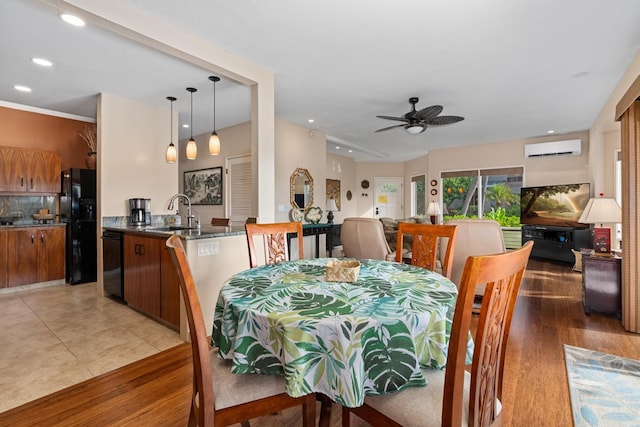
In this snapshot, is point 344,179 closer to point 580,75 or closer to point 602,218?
point 580,75

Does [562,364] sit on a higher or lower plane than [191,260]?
lower

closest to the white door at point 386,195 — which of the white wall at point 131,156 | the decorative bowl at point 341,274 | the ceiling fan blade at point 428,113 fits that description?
the ceiling fan blade at point 428,113

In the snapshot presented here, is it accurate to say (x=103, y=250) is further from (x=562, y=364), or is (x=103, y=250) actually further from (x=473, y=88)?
(x=473, y=88)

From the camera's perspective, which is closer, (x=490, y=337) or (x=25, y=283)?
(x=490, y=337)

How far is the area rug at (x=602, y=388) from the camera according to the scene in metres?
1.61

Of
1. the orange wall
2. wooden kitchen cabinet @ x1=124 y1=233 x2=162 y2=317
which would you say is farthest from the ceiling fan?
the orange wall

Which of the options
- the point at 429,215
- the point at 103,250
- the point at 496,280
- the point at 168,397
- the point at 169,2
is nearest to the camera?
the point at 496,280

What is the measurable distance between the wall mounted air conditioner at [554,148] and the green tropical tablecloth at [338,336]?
269 inches

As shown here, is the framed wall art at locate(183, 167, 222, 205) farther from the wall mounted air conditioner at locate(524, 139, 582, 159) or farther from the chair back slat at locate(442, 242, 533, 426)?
the wall mounted air conditioner at locate(524, 139, 582, 159)

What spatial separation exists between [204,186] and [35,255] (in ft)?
8.79

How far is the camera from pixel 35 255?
417cm

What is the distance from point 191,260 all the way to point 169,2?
6.31 feet

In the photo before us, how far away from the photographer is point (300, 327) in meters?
0.96

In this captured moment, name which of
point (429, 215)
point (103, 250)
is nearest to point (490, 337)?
point (103, 250)
